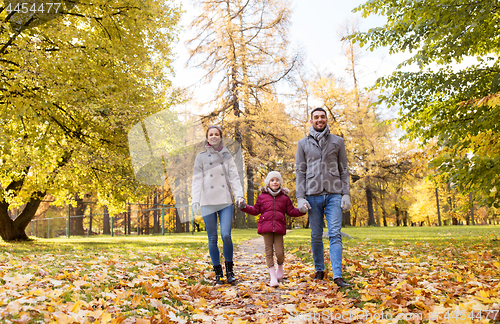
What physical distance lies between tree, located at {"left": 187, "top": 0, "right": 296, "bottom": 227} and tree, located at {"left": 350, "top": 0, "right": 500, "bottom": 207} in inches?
484

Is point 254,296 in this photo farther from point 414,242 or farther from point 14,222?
point 14,222

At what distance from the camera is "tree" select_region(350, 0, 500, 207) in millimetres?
5754

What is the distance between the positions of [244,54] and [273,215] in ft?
55.9

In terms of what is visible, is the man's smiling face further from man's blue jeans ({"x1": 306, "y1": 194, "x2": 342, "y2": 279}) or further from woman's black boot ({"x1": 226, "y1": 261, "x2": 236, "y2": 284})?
woman's black boot ({"x1": 226, "y1": 261, "x2": 236, "y2": 284})

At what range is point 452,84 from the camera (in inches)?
279

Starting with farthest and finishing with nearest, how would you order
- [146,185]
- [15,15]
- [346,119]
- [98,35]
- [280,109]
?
1. [346,119]
2. [280,109]
3. [146,185]
4. [98,35]
5. [15,15]

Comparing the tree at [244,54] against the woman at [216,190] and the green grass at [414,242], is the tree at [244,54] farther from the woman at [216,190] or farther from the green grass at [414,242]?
the woman at [216,190]

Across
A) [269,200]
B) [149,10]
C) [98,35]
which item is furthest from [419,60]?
[98,35]

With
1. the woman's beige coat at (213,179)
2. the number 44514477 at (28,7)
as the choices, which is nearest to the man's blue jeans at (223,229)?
the woman's beige coat at (213,179)

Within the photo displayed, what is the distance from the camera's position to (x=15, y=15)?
8.02 m

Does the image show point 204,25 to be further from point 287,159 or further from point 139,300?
point 139,300

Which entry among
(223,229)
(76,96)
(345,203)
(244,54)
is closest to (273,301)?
(223,229)

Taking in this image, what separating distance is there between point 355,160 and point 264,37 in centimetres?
995

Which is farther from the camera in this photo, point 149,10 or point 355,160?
point 355,160
